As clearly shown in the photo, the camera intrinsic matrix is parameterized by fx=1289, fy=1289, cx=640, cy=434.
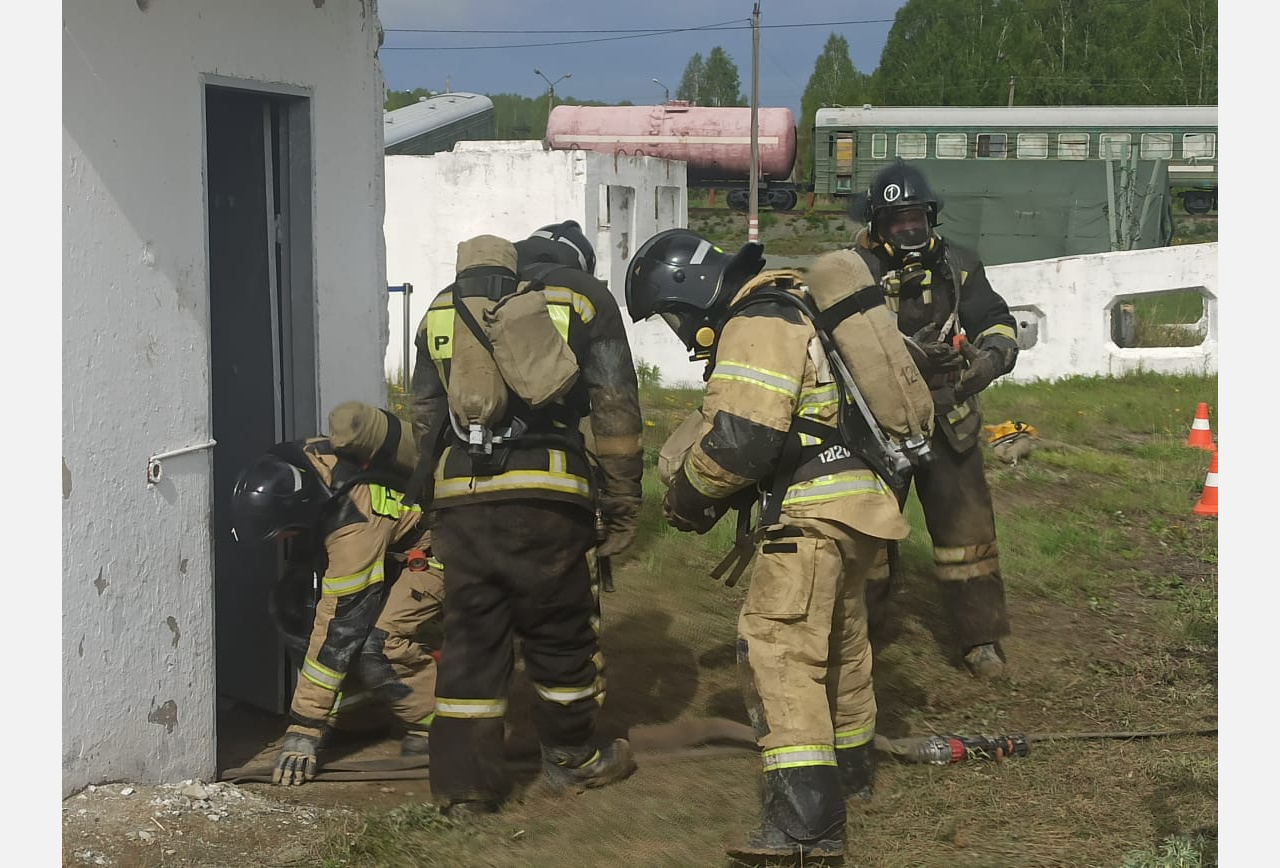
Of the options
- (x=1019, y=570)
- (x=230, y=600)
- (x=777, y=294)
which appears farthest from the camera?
(x=1019, y=570)

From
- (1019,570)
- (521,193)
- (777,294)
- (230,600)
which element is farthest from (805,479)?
(521,193)

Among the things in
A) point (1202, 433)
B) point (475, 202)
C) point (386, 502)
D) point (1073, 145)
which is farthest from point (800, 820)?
point (1073, 145)

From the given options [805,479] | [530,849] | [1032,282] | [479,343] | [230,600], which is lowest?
[530,849]

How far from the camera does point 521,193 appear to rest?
17.4m

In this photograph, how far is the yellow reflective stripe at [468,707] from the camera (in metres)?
4.33

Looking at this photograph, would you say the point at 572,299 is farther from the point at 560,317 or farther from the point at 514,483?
the point at 514,483

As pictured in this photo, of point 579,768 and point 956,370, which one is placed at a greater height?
point 956,370

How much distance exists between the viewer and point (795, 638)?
3.82 m

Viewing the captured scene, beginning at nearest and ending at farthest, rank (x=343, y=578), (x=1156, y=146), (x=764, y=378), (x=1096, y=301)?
1. (x=764, y=378)
2. (x=343, y=578)
3. (x=1096, y=301)
4. (x=1156, y=146)

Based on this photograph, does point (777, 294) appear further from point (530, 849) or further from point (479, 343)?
point (530, 849)

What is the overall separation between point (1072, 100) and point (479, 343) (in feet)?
161

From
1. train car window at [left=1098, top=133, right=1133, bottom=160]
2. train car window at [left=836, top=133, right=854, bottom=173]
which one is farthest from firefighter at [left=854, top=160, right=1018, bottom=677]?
train car window at [left=836, top=133, right=854, bottom=173]

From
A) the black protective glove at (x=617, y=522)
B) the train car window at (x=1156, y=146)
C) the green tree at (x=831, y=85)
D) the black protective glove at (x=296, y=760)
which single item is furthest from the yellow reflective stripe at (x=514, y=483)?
the green tree at (x=831, y=85)

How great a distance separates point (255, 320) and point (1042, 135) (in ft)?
96.2
